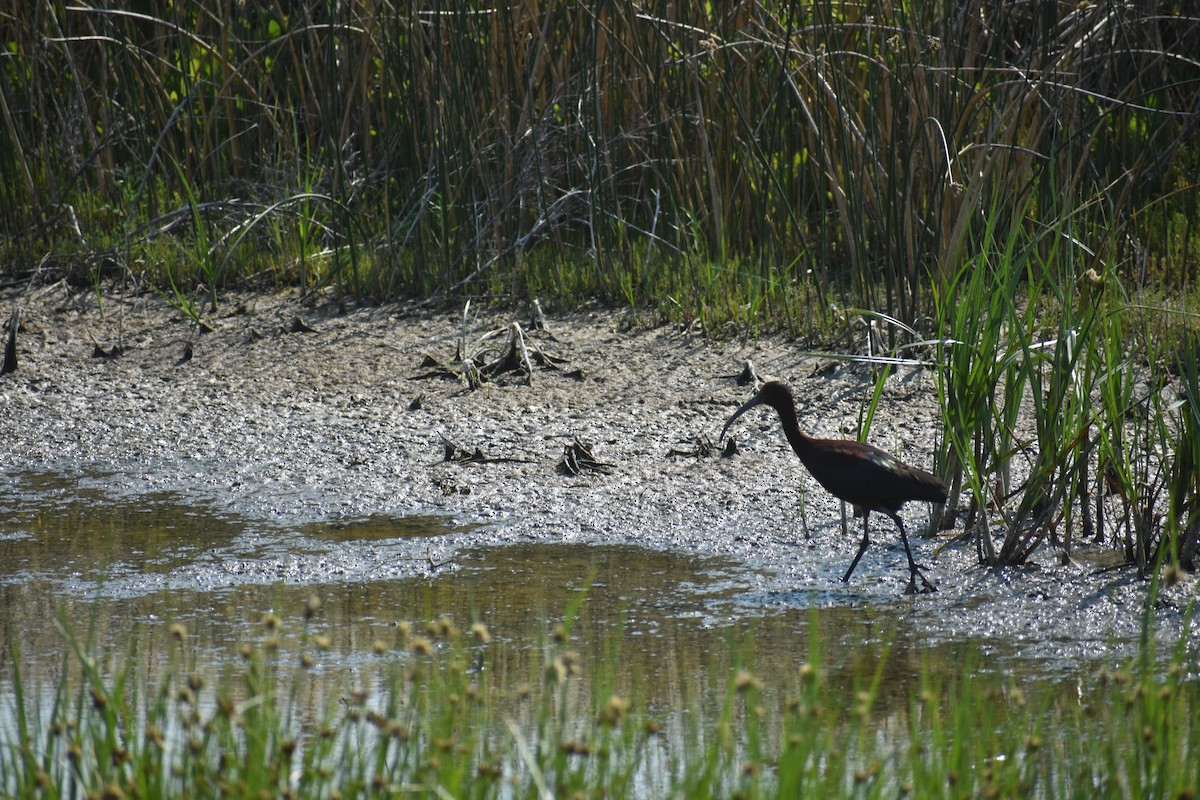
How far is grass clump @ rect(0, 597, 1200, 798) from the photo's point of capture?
2.33 m

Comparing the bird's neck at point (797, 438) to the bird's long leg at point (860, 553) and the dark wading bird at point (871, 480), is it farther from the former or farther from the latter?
the bird's long leg at point (860, 553)

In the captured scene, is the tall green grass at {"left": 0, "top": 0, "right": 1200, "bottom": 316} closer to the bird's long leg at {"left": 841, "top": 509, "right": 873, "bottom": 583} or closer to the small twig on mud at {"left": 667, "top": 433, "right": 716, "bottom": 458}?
the small twig on mud at {"left": 667, "top": 433, "right": 716, "bottom": 458}

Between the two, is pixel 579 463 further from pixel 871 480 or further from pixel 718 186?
pixel 718 186

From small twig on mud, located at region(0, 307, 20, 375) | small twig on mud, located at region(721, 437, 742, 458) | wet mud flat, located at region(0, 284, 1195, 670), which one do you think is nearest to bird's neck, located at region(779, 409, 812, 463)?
wet mud flat, located at region(0, 284, 1195, 670)

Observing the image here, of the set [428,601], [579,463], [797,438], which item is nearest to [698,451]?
[579,463]

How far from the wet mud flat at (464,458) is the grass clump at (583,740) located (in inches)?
21.8

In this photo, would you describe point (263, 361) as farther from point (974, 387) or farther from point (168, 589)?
point (974, 387)

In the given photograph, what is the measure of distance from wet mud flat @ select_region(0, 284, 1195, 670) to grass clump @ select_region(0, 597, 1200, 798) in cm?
55

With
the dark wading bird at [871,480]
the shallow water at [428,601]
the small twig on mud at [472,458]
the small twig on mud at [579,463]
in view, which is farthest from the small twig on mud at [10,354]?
the dark wading bird at [871,480]

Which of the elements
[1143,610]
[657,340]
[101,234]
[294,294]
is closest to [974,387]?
[1143,610]

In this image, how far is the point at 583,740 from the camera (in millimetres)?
2707

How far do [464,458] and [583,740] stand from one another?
3044 mm

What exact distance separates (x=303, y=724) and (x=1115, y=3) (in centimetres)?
467

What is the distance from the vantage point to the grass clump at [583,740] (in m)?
2.33
